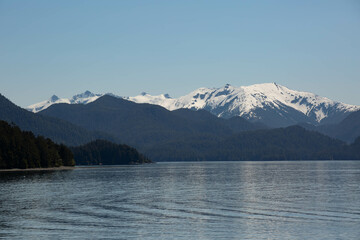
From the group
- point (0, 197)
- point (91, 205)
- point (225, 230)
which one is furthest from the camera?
point (0, 197)

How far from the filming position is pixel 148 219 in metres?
73.9

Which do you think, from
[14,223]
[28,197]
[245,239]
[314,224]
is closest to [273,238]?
[245,239]

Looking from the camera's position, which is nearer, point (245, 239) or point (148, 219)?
point (245, 239)

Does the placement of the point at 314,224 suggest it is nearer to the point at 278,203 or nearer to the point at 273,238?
the point at 273,238

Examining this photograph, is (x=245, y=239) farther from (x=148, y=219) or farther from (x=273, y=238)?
(x=148, y=219)

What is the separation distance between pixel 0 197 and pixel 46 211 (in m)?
26.8

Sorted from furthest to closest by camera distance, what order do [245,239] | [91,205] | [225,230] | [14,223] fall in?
[91,205] < [14,223] < [225,230] < [245,239]

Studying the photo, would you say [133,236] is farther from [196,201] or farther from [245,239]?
[196,201]

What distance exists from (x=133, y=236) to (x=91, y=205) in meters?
32.6

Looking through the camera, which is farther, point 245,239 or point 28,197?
point 28,197

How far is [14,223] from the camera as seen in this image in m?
69.5

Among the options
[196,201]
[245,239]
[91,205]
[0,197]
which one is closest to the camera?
[245,239]

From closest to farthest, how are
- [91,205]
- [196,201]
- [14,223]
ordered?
[14,223] → [91,205] → [196,201]

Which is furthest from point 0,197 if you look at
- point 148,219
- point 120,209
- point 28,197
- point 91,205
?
point 148,219
